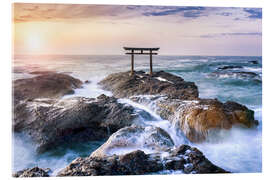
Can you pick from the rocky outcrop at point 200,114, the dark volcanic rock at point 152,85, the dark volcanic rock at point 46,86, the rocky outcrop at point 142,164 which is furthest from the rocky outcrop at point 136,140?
the dark volcanic rock at point 46,86

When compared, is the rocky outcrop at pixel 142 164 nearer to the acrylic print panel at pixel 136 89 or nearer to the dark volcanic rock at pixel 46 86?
the acrylic print panel at pixel 136 89

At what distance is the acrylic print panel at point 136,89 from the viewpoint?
12.9 ft

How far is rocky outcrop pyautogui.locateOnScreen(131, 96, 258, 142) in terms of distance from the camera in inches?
164

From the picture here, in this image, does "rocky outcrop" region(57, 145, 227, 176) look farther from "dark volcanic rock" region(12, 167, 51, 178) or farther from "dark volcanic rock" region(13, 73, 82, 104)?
"dark volcanic rock" region(13, 73, 82, 104)

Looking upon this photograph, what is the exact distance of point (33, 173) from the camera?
375cm

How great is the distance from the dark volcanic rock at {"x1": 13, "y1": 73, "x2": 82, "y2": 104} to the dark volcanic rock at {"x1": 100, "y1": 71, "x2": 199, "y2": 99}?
480 millimetres

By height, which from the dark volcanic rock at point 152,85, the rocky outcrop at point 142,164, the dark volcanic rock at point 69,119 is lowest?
the rocky outcrop at point 142,164

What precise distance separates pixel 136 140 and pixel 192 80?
1.28 m

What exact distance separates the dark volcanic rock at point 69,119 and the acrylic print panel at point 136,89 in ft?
0.05

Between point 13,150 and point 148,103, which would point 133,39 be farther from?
point 13,150

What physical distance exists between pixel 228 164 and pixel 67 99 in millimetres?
2448

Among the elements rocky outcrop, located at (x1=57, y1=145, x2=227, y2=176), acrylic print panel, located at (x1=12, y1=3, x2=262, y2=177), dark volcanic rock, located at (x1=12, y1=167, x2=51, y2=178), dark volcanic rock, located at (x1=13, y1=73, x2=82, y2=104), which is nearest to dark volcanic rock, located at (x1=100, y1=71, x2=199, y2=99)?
acrylic print panel, located at (x1=12, y1=3, x2=262, y2=177)

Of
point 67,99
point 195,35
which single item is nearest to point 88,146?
point 67,99

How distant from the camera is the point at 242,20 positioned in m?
4.35
